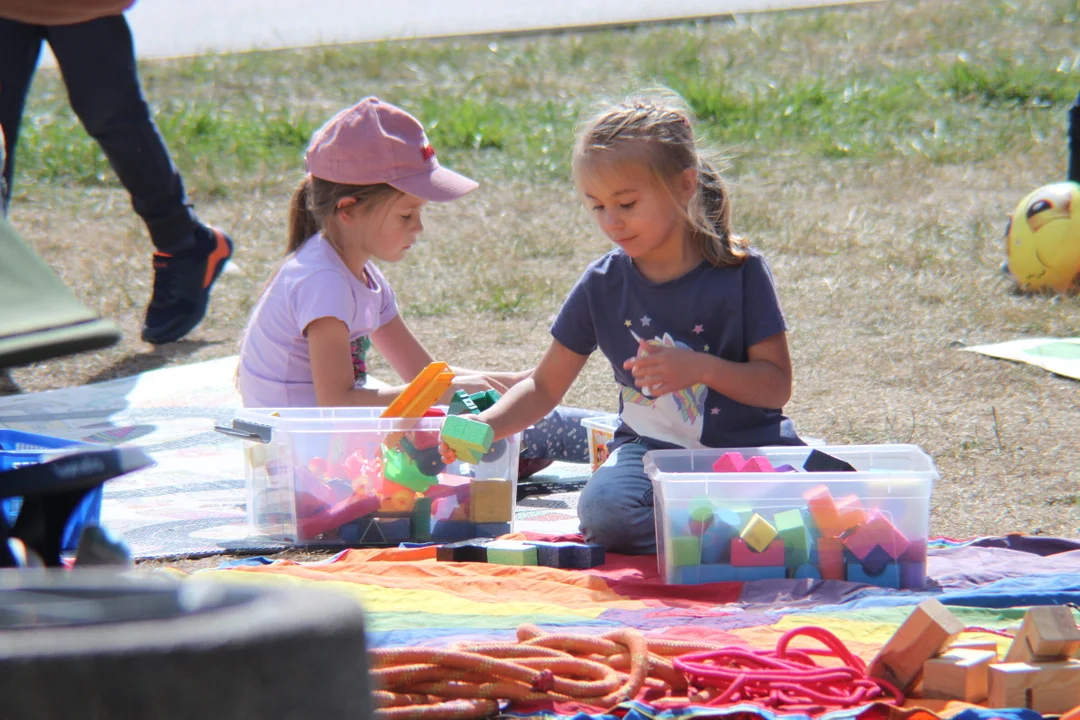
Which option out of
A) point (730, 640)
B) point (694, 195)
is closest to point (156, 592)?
point (730, 640)

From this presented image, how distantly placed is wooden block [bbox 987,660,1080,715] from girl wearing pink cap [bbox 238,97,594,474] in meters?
1.56

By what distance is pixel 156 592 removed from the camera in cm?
88

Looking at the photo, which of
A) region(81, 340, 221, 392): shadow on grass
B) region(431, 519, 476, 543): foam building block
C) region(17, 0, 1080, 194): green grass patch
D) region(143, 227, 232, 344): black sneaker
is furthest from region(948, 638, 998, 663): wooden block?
region(17, 0, 1080, 194): green grass patch

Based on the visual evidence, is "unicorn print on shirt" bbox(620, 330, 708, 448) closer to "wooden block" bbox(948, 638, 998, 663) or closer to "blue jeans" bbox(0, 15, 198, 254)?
"wooden block" bbox(948, 638, 998, 663)

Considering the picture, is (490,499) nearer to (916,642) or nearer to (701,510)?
(701,510)

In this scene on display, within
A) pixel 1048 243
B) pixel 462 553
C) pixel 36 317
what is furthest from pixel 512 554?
pixel 1048 243

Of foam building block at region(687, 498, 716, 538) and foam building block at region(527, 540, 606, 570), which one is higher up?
foam building block at region(687, 498, 716, 538)

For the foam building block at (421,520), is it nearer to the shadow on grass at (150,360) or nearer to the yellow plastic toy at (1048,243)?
the shadow on grass at (150,360)

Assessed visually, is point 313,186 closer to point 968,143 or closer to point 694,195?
point 694,195

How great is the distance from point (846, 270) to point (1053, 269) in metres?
0.77

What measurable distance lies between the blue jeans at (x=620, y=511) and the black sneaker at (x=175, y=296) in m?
2.29

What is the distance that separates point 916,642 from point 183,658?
46.1 inches

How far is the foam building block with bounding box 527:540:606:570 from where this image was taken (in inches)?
95.1

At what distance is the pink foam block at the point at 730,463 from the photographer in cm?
236
